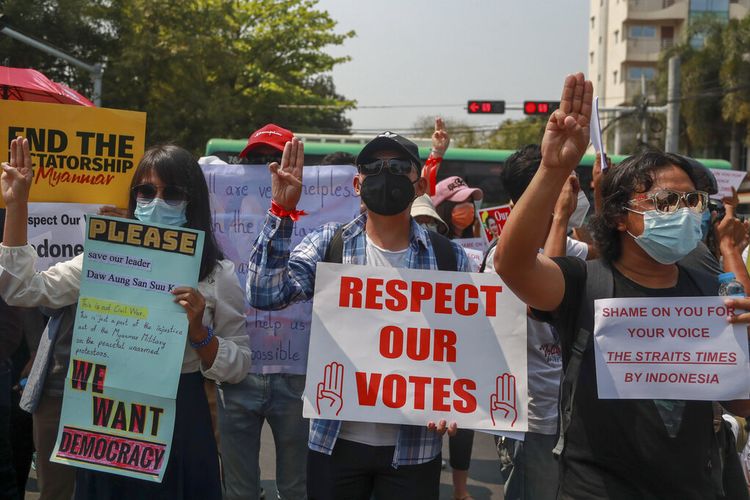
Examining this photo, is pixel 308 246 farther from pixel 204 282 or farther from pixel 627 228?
pixel 627 228

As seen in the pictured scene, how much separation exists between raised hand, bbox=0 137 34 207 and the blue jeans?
46.9 inches

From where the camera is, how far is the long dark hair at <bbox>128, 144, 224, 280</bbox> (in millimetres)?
3232

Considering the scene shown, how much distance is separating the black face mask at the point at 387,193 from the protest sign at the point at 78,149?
4.63 feet

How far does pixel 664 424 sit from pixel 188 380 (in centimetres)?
168

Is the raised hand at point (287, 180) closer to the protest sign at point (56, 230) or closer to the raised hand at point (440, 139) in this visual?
the protest sign at point (56, 230)

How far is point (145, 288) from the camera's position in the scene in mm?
3016

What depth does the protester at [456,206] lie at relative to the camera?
6039 mm

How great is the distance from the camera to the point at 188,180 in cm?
325

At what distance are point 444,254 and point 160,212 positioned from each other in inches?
42.9

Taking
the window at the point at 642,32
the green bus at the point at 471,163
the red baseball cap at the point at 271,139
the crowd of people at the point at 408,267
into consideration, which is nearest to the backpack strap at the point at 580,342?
the crowd of people at the point at 408,267

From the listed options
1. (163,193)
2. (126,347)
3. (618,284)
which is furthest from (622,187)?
(126,347)

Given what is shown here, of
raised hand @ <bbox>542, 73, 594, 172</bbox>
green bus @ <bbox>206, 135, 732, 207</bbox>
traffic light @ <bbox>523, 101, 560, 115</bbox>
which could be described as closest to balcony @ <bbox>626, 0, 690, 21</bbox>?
traffic light @ <bbox>523, 101, 560, 115</bbox>

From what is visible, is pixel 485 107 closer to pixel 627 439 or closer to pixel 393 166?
pixel 393 166

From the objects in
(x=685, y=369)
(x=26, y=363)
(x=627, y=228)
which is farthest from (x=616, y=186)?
(x=26, y=363)
